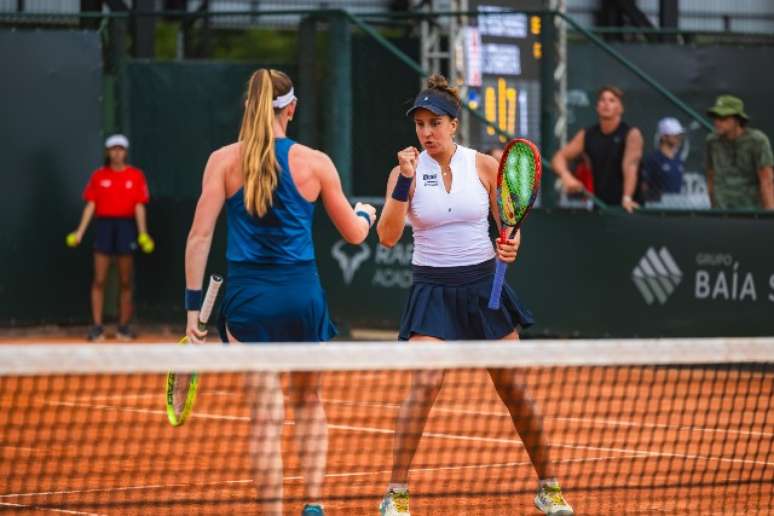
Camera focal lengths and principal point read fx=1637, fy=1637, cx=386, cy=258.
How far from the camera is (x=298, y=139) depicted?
13.9 metres

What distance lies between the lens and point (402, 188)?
6211 millimetres

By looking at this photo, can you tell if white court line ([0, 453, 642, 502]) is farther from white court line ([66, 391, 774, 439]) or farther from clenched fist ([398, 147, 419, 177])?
clenched fist ([398, 147, 419, 177])

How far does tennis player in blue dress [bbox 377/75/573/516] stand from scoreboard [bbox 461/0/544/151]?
691 cm

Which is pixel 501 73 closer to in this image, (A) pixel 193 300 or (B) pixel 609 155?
(B) pixel 609 155

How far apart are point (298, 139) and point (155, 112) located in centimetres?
149

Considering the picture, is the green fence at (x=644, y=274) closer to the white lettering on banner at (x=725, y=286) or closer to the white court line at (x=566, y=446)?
the white lettering on banner at (x=725, y=286)

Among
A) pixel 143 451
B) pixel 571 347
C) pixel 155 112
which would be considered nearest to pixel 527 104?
pixel 155 112

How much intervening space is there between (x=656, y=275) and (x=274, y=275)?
267 inches

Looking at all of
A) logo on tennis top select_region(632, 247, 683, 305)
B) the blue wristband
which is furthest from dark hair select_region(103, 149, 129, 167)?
the blue wristband

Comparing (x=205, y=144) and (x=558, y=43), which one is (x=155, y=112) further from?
(x=558, y=43)

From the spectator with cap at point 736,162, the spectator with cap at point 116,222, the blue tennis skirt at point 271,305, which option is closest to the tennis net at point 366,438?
the blue tennis skirt at point 271,305

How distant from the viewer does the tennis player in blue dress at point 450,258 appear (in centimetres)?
623

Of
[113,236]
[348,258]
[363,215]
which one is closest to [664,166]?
[348,258]

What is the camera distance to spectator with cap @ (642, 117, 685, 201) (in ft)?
42.9
